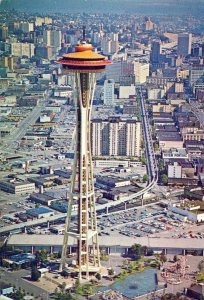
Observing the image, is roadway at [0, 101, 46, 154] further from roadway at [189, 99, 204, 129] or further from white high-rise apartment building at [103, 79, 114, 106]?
roadway at [189, 99, 204, 129]

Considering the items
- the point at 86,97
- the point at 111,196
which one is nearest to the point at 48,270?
the point at 86,97

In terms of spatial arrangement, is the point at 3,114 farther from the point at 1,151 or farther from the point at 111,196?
the point at 111,196

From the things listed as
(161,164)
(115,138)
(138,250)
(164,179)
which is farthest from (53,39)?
(138,250)

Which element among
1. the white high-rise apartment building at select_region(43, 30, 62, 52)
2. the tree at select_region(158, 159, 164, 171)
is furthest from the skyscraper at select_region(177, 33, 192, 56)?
the tree at select_region(158, 159, 164, 171)

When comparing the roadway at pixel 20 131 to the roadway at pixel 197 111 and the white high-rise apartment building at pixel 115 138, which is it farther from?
the roadway at pixel 197 111

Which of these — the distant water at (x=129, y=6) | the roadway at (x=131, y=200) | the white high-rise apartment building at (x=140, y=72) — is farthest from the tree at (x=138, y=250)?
the white high-rise apartment building at (x=140, y=72)

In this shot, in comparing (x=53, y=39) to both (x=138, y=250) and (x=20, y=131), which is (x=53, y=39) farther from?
(x=138, y=250)

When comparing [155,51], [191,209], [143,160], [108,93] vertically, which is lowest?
[143,160]
